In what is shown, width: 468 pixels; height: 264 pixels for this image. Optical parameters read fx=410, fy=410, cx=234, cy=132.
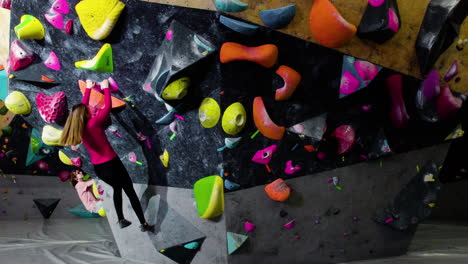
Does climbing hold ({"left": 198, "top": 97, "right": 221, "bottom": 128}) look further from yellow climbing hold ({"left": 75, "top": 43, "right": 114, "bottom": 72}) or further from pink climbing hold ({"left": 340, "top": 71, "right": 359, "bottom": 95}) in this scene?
pink climbing hold ({"left": 340, "top": 71, "right": 359, "bottom": 95})

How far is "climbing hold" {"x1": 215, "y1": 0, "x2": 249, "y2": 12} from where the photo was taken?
2.24 metres

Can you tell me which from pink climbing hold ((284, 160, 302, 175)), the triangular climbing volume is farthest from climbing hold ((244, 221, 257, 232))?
pink climbing hold ((284, 160, 302, 175))

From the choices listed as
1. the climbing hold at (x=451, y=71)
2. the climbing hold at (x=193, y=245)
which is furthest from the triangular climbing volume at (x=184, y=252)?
the climbing hold at (x=451, y=71)

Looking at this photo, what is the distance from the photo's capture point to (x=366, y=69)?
2557 millimetres

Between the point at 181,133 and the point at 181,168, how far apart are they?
0.26 meters

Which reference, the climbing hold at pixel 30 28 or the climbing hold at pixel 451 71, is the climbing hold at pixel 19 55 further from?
the climbing hold at pixel 451 71

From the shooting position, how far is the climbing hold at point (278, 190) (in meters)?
2.69

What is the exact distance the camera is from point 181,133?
2695 mm

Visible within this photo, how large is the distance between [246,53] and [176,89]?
472mm

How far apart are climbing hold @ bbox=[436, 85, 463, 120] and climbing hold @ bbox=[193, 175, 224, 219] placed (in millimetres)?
1634

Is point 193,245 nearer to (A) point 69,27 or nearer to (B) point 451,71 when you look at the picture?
(A) point 69,27

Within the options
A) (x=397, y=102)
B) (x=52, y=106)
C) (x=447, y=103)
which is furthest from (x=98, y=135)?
(x=447, y=103)

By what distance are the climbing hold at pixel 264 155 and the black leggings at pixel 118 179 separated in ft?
2.86

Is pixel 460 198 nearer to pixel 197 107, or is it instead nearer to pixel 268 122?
pixel 268 122
